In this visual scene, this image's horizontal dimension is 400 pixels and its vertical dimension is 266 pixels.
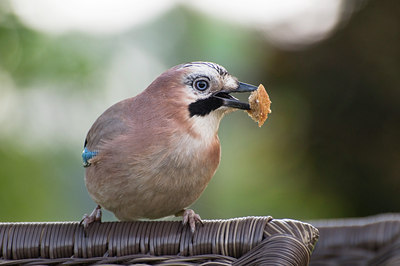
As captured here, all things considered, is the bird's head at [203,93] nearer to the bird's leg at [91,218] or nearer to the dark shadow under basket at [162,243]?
the bird's leg at [91,218]

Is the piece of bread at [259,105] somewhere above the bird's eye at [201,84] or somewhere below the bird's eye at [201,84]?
below

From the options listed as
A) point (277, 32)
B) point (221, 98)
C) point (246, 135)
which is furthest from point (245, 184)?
point (221, 98)

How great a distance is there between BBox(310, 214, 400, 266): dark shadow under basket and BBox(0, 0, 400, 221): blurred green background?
234 centimetres

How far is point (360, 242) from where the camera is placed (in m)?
2.15

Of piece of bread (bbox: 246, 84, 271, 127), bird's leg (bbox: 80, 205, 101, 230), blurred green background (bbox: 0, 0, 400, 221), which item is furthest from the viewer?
blurred green background (bbox: 0, 0, 400, 221)

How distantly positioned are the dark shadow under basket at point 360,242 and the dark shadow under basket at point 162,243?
61cm

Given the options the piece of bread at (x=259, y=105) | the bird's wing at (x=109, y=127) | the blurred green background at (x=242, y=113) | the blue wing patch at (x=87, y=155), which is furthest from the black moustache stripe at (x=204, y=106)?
the blurred green background at (x=242, y=113)

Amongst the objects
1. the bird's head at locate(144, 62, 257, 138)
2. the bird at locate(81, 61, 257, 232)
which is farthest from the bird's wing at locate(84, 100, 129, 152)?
the bird's head at locate(144, 62, 257, 138)

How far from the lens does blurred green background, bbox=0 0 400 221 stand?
454 cm

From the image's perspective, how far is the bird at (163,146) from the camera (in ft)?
6.59

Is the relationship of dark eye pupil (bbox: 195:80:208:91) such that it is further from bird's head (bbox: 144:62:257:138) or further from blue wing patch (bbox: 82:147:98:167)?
blue wing patch (bbox: 82:147:98:167)

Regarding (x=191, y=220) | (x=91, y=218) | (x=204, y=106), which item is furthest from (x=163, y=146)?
(x=191, y=220)

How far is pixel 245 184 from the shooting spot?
5.27 meters

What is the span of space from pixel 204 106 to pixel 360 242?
2.42 feet
